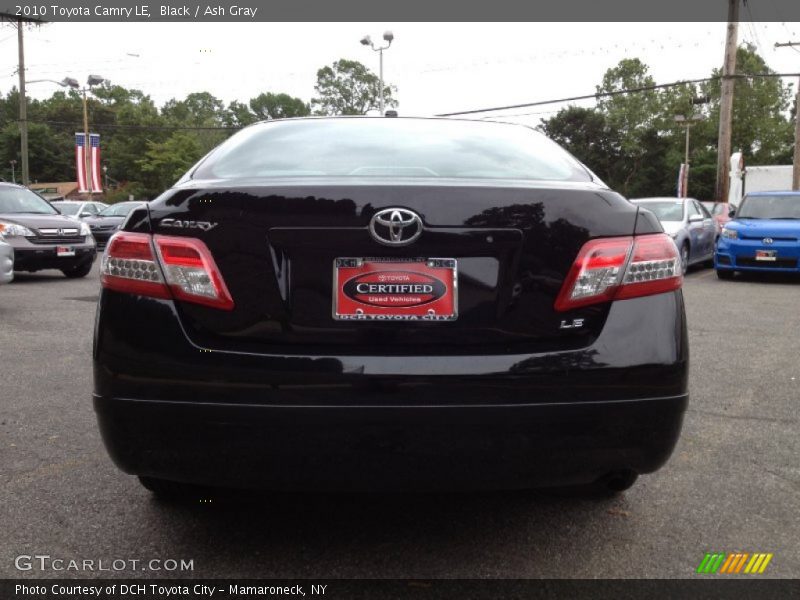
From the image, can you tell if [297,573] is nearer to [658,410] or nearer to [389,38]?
[658,410]

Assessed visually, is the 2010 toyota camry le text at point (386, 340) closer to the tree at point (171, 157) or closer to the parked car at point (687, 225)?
the parked car at point (687, 225)

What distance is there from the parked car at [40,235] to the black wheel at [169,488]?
10.1 metres

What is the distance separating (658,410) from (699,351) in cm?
454

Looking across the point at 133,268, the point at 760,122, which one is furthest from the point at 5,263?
the point at 760,122

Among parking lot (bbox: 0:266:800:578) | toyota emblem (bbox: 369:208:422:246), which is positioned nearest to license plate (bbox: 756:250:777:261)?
parking lot (bbox: 0:266:800:578)

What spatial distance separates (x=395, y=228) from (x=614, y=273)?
2.17 feet

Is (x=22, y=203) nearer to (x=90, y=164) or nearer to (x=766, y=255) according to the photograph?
(x=766, y=255)

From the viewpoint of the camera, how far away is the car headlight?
1216 cm

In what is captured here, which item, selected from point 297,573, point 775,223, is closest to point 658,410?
point 297,573

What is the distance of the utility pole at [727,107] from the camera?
75.3 ft

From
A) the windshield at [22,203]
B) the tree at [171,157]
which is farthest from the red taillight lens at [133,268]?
the tree at [171,157]

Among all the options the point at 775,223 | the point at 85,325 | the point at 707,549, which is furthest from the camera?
the point at 775,223

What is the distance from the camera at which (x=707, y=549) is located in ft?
9.09

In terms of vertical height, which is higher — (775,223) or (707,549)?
(775,223)
